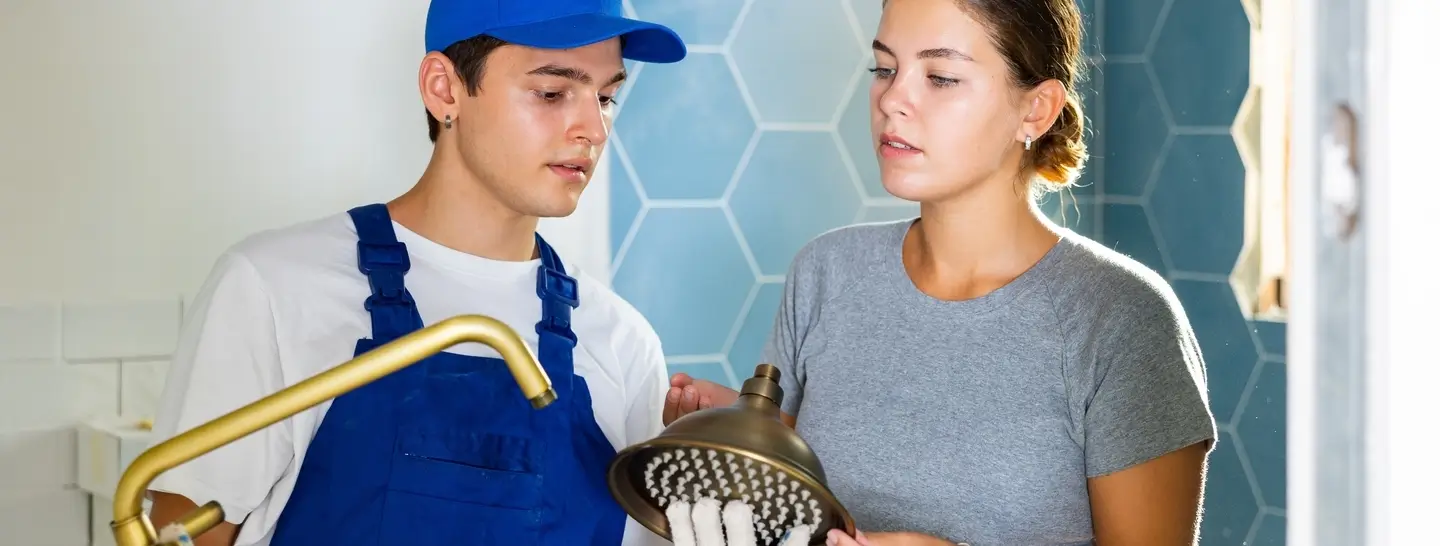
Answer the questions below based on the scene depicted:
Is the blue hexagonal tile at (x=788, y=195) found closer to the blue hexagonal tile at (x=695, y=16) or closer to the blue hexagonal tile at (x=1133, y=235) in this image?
the blue hexagonal tile at (x=695, y=16)

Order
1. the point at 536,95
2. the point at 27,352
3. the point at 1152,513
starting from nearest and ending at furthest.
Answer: the point at 1152,513 < the point at 536,95 < the point at 27,352

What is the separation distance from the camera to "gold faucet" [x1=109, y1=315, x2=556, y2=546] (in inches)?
26.0

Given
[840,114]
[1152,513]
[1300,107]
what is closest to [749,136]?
[840,114]

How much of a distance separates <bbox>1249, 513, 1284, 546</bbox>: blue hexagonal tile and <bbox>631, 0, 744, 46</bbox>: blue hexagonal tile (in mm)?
1028

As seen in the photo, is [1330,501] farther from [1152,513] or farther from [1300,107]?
[1152,513]

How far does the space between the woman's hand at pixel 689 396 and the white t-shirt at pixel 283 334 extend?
0.07 m

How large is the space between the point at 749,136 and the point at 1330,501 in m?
1.65

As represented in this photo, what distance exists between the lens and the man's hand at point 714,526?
0.88 metres

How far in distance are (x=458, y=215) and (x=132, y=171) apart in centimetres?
71

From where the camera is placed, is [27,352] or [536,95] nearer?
[536,95]

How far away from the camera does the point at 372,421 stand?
1104mm

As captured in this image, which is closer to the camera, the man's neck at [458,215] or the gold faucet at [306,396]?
the gold faucet at [306,396]

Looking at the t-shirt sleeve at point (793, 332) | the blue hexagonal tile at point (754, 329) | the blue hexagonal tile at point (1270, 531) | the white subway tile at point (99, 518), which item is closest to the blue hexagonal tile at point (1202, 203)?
the blue hexagonal tile at point (1270, 531)

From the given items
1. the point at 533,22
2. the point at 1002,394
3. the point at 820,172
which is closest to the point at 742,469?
the point at 1002,394
